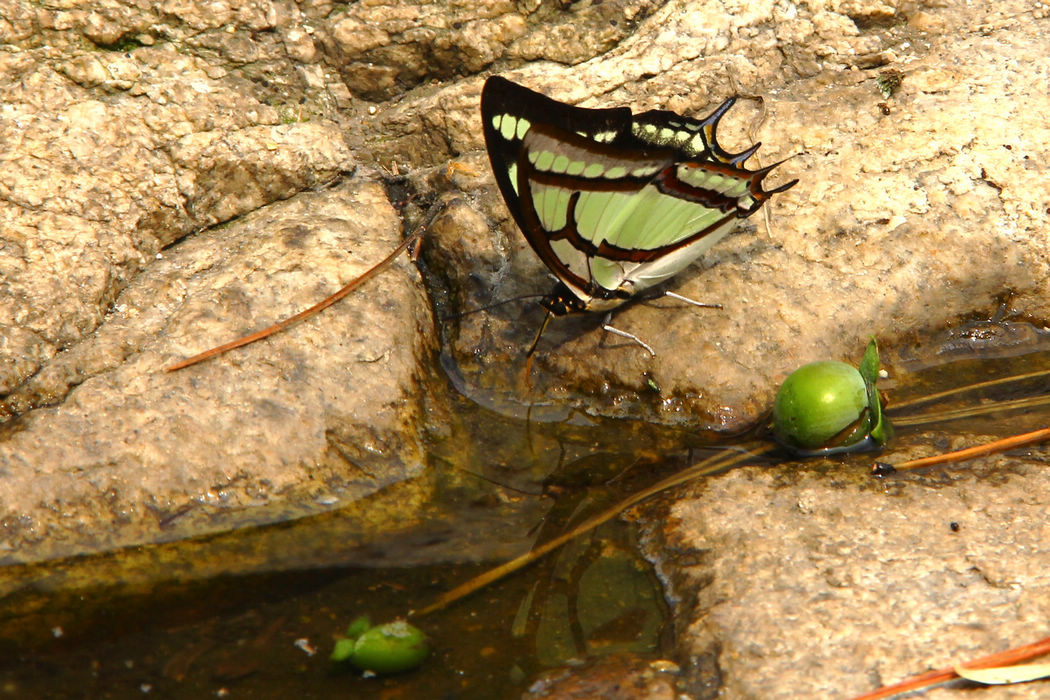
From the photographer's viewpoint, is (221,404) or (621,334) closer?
(221,404)

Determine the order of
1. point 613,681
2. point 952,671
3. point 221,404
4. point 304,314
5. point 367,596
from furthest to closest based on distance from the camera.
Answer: point 304,314
point 221,404
point 367,596
point 613,681
point 952,671

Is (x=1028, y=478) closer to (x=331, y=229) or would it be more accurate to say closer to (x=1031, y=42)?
(x=1031, y=42)

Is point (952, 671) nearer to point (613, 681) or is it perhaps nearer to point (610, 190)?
point (613, 681)

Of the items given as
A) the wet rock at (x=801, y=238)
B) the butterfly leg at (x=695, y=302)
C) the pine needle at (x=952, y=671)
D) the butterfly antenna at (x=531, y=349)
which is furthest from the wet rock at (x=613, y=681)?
the butterfly leg at (x=695, y=302)

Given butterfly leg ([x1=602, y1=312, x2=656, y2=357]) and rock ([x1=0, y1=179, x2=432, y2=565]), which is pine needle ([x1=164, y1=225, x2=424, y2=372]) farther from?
butterfly leg ([x1=602, y1=312, x2=656, y2=357])

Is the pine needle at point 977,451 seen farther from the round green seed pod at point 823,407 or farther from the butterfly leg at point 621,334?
the butterfly leg at point 621,334

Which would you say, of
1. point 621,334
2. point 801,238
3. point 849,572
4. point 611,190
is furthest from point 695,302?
point 849,572
